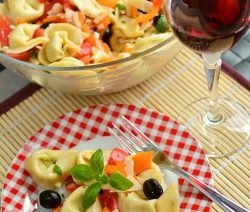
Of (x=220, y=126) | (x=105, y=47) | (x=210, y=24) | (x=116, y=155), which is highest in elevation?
(x=210, y=24)

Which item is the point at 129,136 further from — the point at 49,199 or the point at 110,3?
the point at 110,3

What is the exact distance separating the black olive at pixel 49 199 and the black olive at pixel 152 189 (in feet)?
0.73

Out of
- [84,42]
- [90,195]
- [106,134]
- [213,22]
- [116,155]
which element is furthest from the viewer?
[84,42]

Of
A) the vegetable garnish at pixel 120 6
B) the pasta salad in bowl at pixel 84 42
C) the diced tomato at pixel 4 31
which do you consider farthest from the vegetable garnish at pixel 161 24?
the diced tomato at pixel 4 31

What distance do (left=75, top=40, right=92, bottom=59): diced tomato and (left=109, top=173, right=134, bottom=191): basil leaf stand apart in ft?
1.46

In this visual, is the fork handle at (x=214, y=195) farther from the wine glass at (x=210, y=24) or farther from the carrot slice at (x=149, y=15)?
the carrot slice at (x=149, y=15)

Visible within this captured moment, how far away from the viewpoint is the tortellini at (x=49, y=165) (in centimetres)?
159

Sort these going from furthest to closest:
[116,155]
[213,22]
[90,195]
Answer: [116,155]
[90,195]
[213,22]

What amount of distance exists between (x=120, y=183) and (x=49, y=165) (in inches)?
9.1

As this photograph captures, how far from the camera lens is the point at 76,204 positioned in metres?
1.52

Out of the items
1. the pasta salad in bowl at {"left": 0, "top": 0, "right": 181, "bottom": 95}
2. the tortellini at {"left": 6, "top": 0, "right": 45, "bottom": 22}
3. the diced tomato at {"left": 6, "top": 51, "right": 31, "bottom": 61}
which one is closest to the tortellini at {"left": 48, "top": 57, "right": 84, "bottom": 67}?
the pasta salad in bowl at {"left": 0, "top": 0, "right": 181, "bottom": 95}

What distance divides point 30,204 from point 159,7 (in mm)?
702

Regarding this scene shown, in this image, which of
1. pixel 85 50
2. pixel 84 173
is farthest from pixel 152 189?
pixel 85 50

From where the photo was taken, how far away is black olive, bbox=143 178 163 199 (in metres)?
1.51
